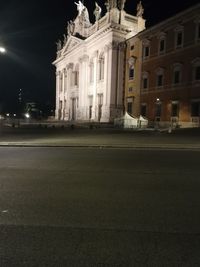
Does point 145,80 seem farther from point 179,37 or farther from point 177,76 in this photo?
point 179,37

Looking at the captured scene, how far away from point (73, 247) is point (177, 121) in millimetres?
38877

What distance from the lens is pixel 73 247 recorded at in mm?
4609

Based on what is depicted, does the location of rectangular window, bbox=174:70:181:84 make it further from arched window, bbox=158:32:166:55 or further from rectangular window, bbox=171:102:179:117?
arched window, bbox=158:32:166:55

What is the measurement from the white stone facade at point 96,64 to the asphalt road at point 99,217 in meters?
45.6

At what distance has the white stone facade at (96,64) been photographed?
184ft

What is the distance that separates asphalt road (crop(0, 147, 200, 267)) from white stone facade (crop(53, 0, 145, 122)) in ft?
150

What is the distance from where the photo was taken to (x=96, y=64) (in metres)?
63.0

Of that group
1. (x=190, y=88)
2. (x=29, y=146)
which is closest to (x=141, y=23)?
(x=190, y=88)

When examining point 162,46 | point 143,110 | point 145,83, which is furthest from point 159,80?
point 143,110

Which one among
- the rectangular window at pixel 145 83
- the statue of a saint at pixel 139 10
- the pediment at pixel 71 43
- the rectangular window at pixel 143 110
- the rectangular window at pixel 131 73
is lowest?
the rectangular window at pixel 143 110

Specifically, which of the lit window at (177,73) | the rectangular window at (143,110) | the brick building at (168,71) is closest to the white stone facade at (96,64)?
the brick building at (168,71)

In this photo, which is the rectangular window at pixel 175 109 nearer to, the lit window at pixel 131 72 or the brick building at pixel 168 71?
the brick building at pixel 168 71

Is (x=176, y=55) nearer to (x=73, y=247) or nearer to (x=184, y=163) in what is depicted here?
(x=184, y=163)

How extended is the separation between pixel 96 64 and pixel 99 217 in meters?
58.9
